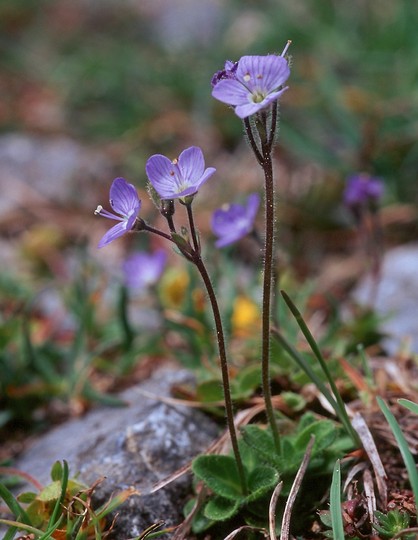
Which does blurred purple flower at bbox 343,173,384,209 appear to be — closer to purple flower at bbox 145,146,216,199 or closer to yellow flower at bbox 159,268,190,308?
yellow flower at bbox 159,268,190,308

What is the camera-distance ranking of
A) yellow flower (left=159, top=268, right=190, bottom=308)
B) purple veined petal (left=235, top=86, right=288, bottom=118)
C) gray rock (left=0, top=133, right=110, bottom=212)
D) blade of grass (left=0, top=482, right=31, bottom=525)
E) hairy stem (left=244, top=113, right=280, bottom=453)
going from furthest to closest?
gray rock (left=0, top=133, right=110, bottom=212) < yellow flower (left=159, top=268, right=190, bottom=308) < blade of grass (left=0, top=482, right=31, bottom=525) < hairy stem (left=244, top=113, right=280, bottom=453) < purple veined petal (left=235, top=86, right=288, bottom=118)

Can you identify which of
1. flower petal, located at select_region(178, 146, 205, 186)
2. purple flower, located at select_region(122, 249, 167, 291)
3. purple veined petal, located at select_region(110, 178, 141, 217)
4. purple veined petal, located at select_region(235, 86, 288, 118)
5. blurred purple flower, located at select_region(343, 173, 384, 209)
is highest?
purple veined petal, located at select_region(235, 86, 288, 118)

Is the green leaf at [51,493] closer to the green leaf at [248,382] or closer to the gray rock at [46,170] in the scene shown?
the green leaf at [248,382]

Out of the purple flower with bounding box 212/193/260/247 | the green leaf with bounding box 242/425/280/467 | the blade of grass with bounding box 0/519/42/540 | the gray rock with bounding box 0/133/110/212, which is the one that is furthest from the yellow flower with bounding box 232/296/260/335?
the gray rock with bounding box 0/133/110/212

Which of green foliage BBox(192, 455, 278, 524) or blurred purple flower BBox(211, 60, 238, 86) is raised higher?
blurred purple flower BBox(211, 60, 238, 86)

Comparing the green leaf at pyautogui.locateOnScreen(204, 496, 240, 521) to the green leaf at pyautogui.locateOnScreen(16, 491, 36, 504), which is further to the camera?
the green leaf at pyautogui.locateOnScreen(16, 491, 36, 504)

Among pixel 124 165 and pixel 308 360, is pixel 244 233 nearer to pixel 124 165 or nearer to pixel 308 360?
pixel 308 360

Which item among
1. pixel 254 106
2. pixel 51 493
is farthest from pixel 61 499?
pixel 254 106
